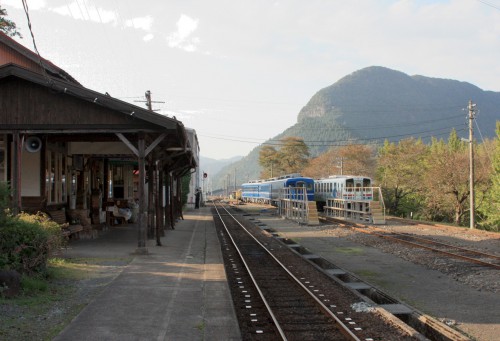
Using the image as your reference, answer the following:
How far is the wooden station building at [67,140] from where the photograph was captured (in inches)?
475

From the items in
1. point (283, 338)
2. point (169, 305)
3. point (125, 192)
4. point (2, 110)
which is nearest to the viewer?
point (283, 338)

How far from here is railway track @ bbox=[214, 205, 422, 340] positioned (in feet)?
21.4

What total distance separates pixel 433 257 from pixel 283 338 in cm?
896

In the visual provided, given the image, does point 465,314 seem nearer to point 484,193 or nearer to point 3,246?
point 3,246

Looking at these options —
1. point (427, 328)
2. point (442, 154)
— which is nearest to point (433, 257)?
point (427, 328)

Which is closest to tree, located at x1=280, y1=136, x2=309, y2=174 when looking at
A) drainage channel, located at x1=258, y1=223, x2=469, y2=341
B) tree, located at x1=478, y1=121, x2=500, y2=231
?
tree, located at x1=478, y1=121, x2=500, y2=231

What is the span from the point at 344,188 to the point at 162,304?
26.3m

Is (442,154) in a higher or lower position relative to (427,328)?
higher

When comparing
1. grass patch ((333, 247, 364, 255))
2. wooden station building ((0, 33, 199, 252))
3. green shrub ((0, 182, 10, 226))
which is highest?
wooden station building ((0, 33, 199, 252))

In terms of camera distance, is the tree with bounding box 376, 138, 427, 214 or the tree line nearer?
the tree line

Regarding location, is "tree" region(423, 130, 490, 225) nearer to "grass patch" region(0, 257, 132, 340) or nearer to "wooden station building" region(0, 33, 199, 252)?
"wooden station building" region(0, 33, 199, 252)

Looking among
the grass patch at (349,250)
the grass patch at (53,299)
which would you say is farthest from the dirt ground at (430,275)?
the grass patch at (53,299)

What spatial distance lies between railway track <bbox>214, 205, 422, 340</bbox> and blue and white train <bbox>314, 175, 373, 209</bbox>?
55.7ft

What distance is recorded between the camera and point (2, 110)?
12203 millimetres
